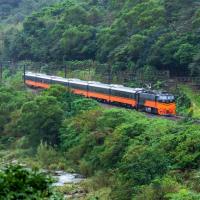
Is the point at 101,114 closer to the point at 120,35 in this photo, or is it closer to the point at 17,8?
the point at 120,35

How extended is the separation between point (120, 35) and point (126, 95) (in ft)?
50.3

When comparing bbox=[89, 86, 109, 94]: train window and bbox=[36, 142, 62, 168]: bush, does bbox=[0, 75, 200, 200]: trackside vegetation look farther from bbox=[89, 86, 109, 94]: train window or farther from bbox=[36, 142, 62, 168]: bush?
bbox=[89, 86, 109, 94]: train window

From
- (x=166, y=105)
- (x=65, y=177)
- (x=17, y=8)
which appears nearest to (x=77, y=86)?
(x=166, y=105)

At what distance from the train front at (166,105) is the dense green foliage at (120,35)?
→ 6480 mm

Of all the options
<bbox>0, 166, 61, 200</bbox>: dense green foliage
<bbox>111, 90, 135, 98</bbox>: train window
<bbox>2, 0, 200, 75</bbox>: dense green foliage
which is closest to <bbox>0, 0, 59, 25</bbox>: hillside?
<bbox>2, 0, 200, 75</bbox>: dense green foliage

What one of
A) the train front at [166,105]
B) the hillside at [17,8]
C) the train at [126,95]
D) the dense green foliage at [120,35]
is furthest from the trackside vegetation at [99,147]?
the hillside at [17,8]

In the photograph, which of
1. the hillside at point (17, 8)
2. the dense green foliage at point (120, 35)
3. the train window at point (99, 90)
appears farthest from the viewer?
the hillside at point (17, 8)

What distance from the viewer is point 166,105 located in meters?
41.0

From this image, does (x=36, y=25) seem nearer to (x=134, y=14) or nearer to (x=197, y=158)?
(x=134, y=14)

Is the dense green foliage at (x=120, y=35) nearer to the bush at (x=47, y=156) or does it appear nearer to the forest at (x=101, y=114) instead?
the forest at (x=101, y=114)

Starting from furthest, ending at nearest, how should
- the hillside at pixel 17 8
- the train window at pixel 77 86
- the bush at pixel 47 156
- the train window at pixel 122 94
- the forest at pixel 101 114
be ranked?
the hillside at pixel 17 8, the train window at pixel 77 86, the train window at pixel 122 94, the bush at pixel 47 156, the forest at pixel 101 114

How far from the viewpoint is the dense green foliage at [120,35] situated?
50.9m

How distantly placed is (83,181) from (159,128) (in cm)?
535

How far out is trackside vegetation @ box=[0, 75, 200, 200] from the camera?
26.2 metres
